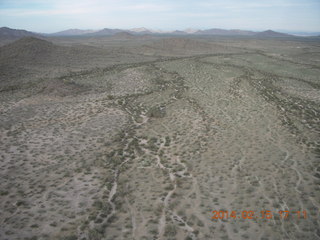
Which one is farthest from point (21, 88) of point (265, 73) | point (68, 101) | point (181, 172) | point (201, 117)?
point (265, 73)

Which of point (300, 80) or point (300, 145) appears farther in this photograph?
point (300, 80)

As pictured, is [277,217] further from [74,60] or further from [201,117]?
[74,60]
